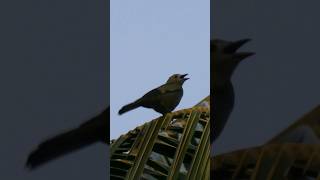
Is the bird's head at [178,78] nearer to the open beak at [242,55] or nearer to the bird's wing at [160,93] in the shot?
the bird's wing at [160,93]

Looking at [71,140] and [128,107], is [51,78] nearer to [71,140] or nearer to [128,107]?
[71,140]

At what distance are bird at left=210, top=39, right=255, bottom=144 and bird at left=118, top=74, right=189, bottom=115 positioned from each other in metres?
0.28

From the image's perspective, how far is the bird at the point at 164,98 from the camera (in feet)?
23.3

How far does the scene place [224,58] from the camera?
702cm

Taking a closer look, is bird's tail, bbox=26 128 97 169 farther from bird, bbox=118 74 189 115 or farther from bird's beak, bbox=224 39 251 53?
bird's beak, bbox=224 39 251 53

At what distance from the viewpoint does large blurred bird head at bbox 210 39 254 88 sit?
6.90 meters

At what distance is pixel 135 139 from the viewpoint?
7.22m

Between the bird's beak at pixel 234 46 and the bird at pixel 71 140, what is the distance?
1.08 metres

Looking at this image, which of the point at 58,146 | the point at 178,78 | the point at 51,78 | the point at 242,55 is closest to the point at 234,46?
the point at 242,55

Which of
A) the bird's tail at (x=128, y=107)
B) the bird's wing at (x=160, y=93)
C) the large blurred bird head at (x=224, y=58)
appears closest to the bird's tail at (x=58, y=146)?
the bird's tail at (x=128, y=107)

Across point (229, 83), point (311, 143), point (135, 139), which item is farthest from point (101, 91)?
point (311, 143)

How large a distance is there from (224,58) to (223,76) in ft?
0.50

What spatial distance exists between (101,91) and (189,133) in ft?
2.68

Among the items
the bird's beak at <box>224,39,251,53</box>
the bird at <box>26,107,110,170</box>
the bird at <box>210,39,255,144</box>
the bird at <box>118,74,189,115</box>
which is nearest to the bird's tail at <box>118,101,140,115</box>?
the bird at <box>118,74,189,115</box>
